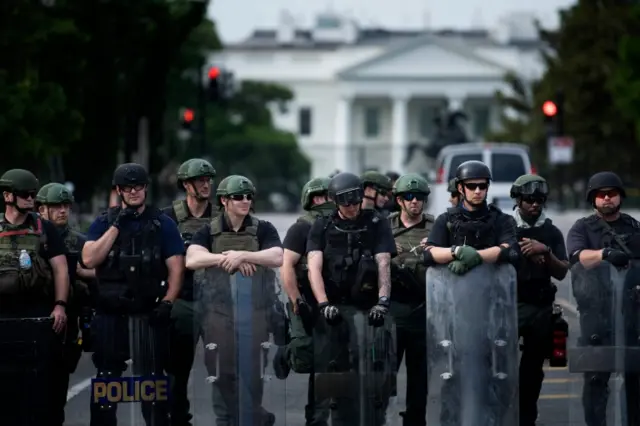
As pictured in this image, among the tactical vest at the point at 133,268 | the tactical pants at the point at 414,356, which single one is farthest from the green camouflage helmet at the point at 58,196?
the tactical pants at the point at 414,356

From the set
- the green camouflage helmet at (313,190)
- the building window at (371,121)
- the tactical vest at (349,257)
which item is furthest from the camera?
the building window at (371,121)

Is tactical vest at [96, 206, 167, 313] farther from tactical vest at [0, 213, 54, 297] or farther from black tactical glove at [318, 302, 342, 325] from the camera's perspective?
black tactical glove at [318, 302, 342, 325]

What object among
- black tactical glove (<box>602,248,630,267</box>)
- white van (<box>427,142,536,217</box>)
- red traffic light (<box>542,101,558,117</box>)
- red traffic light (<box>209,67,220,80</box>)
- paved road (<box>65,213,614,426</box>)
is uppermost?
red traffic light (<box>209,67,220,80</box>)

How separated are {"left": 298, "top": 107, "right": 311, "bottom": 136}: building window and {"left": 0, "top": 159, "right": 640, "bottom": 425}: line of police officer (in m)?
138

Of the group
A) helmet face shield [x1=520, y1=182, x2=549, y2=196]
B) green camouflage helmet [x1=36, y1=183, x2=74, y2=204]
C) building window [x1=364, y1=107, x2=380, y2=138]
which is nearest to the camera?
helmet face shield [x1=520, y1=182, x2=549, y2=196]

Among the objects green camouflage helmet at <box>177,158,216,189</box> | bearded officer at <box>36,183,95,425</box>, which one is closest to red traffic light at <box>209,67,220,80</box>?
bearded officer at <box>36,183,95,425</box>

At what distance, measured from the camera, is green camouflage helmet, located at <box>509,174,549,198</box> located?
13234mm

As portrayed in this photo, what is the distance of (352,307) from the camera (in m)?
12.7

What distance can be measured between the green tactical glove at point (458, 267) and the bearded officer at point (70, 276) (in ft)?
8.76

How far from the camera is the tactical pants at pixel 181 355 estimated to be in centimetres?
1316

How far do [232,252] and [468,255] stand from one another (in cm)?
153

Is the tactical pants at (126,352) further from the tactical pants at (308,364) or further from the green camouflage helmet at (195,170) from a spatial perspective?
the green camouflage helmet at (195,170)

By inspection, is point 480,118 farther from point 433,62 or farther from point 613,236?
point 613,236

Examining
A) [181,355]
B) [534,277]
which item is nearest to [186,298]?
[181,355]
